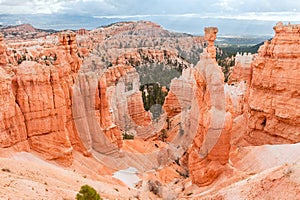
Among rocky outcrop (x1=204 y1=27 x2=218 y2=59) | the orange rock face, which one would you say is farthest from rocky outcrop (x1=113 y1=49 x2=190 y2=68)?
the orange rock face

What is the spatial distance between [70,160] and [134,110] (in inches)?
618

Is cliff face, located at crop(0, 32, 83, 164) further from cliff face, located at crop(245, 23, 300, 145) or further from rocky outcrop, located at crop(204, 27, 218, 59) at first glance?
cliff face, located at crop(245, 23, 300, 145)

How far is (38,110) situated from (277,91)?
1492 centimetres

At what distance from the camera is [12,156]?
1542cm

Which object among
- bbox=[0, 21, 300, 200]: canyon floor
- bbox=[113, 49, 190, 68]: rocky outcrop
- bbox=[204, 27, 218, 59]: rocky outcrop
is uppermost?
bbox=[204, 27, 218, 59]: rocky outcrop

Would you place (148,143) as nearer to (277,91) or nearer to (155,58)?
(155,58)

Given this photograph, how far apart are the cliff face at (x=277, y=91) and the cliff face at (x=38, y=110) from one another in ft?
42.5

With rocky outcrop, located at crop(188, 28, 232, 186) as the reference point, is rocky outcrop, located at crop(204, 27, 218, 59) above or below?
above

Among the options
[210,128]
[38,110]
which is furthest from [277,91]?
[38,110]

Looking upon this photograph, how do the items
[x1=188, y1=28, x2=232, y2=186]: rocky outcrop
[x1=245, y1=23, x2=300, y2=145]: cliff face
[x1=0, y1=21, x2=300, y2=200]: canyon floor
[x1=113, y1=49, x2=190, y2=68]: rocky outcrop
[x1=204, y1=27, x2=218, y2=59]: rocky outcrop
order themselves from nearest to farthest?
[x1=0, y1=21, x2=300, y2=200]: canyon floor
[x1=188, y1=28, x2=232, y2=186]: rocky outcrop
[x1=245, y1=23, x2=300, y2=145]: cliff face
[x1=204, y1=27, x2=218, y2=59]: rocky outcrop
[x1=113, y1=49, x2=190, y2=68]: rocky outcrop

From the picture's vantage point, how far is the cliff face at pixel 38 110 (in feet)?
53.0

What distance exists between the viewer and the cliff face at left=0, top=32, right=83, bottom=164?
53.0 ft

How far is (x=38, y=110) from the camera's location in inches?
674

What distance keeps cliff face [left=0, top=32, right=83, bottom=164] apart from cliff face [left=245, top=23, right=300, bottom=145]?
12.9 meters
